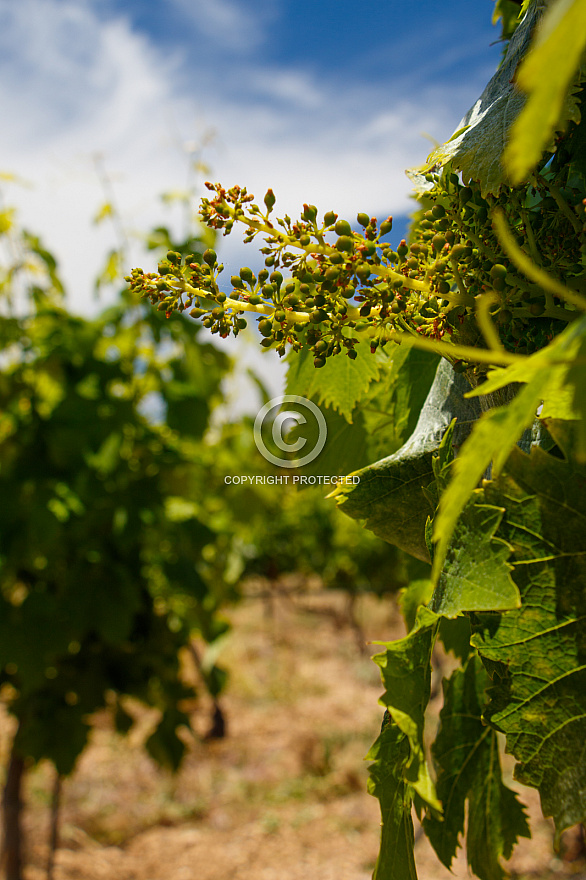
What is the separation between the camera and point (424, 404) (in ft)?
2.42

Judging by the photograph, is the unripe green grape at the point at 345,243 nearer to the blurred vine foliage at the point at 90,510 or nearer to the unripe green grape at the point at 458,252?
the unripe green grape at the point at 458,252

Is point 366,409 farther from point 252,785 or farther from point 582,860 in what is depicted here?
point 252,785

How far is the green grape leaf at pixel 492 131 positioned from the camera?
1.71 feet

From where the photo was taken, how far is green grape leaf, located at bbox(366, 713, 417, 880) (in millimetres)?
531

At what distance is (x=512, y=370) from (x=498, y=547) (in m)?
0.19

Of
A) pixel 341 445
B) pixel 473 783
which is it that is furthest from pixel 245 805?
pixel 341 445

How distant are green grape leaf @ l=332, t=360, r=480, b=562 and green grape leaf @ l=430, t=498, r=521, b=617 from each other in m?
0.12

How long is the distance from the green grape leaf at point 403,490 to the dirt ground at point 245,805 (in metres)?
2.98

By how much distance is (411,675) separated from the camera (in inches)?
20.9

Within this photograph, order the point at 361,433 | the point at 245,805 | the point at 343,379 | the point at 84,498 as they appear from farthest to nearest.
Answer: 1. the point at 245,805
2. the point at 84,498
3. the point at 361,433
4. the point at 343,379

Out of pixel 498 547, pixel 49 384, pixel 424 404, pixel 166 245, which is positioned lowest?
pixel 498 547

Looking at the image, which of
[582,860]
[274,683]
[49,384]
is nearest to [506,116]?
[49,384]

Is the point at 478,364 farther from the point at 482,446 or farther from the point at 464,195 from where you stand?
the point at 482,446

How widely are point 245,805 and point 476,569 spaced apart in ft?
19.3
